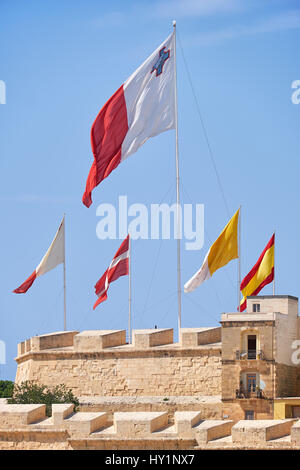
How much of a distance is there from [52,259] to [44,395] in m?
7.29

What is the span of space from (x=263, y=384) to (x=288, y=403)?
1.22m

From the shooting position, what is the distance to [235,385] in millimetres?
62812

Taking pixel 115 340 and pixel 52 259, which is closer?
pixel 115 340

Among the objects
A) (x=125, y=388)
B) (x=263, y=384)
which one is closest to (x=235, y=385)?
(x=263, y=384)

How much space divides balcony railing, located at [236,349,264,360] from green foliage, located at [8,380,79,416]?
6975 mm

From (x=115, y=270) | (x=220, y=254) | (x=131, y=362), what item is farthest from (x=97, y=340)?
(x=220, y=254)

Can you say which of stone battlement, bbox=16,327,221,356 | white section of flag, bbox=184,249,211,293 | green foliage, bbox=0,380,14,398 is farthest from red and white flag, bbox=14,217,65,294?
green foliage, bbox=0,380,14,398

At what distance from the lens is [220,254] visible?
65750mm

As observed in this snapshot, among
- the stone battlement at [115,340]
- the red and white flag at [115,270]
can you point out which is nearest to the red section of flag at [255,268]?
the stone battlement at [115,340]

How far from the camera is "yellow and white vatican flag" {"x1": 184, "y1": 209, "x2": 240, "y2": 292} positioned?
2547 inches

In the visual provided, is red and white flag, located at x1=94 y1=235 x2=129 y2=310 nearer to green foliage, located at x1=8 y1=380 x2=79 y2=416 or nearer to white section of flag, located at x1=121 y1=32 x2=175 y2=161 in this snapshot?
green foliage, located at x1=8 y1=380 x2=79 y2=416

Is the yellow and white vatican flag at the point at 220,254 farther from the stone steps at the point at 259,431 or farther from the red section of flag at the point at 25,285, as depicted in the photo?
the red section of flag at the point at 25,285

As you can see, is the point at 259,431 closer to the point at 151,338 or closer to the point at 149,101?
the point at 151,338
